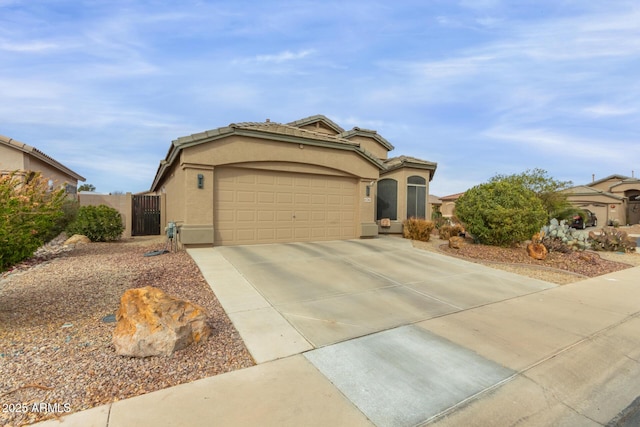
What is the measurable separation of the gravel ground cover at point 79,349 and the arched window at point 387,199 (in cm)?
1054

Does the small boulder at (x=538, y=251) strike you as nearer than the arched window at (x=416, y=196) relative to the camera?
Yes

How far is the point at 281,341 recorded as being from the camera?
4.04 meters

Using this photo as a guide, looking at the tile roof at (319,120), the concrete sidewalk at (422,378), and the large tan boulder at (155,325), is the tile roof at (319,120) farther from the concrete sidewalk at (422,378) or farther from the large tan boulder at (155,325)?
the large tan boulder at (155,325)

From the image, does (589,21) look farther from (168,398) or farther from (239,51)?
(168,398)

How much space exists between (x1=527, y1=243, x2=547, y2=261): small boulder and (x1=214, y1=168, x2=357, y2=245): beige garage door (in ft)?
Answer: 19.8

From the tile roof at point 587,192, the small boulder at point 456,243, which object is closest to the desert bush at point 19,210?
the small boulder at point 456,243

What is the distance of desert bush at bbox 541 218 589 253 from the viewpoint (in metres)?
10.8

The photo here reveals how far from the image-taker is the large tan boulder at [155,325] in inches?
139

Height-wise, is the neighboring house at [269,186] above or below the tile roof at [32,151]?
below

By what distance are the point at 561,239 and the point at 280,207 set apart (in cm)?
1020

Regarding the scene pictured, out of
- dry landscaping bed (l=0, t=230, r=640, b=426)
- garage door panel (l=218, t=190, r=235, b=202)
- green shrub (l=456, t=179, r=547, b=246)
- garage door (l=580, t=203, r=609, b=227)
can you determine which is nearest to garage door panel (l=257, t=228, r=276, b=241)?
garage door panel (l=218, t=190, r=235, b=202)

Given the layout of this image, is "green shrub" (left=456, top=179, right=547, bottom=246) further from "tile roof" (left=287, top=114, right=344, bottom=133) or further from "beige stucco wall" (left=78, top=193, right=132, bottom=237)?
"beige stucco wall" (left=78, top=193, right=132, bottom=237)

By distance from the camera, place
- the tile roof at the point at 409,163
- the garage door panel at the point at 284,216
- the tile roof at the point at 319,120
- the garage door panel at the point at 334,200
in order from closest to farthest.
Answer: the garage door panel at the point at 284,216 < the garage door panel at the point at 334,200 < the tile roof at the point at 409,163 < the tile roof at the point at 319,120

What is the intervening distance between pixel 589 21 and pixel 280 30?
8.97m
